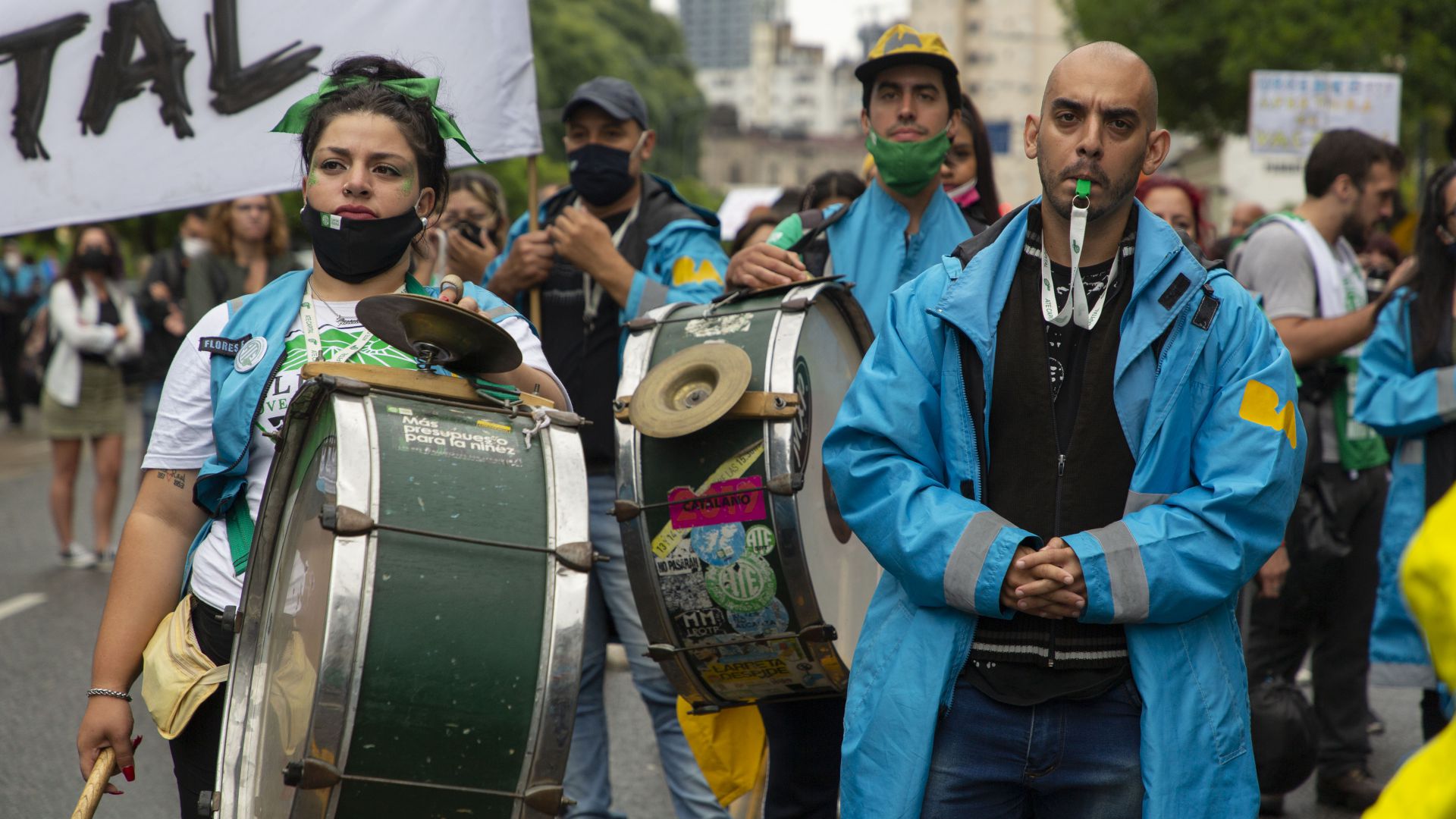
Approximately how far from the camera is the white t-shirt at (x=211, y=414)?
9.88ft

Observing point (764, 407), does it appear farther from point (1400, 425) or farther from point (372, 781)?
point (1400, 425)

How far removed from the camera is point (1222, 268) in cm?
296

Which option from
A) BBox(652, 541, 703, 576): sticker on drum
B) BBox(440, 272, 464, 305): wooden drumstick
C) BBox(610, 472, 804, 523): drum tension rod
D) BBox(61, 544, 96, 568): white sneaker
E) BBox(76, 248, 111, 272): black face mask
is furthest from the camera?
BBox(76, 248, 111, 272): black face mask

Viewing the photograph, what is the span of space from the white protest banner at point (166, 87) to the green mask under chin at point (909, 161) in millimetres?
1247

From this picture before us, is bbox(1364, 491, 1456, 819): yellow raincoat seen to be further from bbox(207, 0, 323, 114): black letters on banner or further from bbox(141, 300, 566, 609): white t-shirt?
bbox(207, 0, 323, 114): black letters on banner

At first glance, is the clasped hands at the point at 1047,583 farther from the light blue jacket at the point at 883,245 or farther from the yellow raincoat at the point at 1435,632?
the light blue jacket at the point at 883,245

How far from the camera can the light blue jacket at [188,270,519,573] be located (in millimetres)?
2980

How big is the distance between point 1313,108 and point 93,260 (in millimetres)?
8213

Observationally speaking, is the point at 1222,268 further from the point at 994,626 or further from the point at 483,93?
the point at 483,93

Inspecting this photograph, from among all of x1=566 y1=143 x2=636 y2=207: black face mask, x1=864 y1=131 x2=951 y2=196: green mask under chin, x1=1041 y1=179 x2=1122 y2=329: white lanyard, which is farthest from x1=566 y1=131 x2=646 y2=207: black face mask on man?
x1=1041 y1=179 x2=1122 y2=329: white lanyard

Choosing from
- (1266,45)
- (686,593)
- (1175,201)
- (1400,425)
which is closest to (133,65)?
(686,593)

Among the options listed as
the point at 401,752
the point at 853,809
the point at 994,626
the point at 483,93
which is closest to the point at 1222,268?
the point at 994,626

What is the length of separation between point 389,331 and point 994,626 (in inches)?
46.6

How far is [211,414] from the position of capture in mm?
3068
